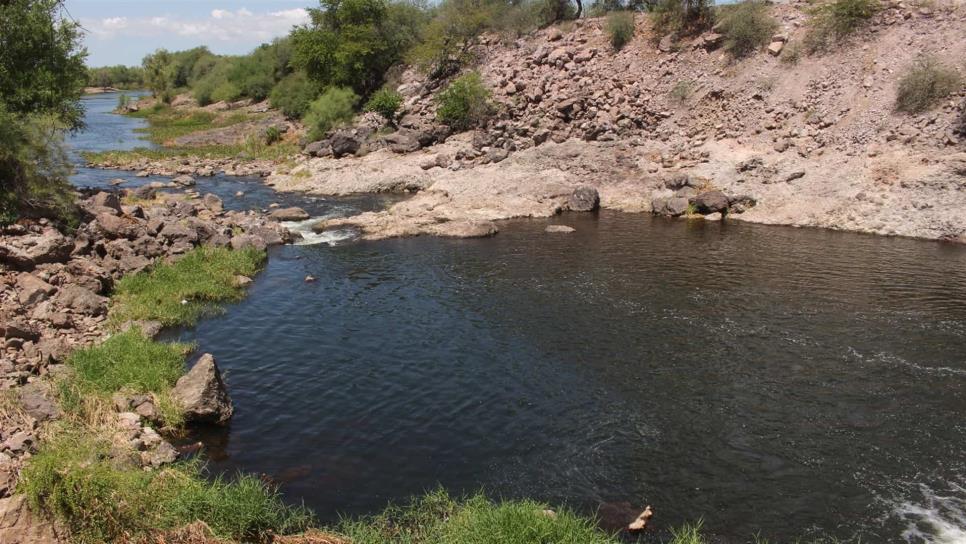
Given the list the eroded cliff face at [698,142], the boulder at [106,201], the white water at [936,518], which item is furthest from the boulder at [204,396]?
the eroded cliff face at [698,142]

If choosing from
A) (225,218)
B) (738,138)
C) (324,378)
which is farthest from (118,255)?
(738,138)

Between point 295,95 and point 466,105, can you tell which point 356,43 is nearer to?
A: point 295,95

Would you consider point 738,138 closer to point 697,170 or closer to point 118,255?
point 697,170

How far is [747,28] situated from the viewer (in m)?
46.4

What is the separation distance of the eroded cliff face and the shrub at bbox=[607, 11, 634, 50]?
1.00m

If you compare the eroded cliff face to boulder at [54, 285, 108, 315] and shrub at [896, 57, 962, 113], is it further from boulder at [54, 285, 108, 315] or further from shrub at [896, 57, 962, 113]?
boulder at [54, 285, 108, 315]

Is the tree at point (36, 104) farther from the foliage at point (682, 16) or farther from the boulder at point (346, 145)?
the foliage at point (682, 16)

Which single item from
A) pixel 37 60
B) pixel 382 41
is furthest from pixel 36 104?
pixel 382 41

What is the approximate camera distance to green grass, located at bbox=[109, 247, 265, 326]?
2248cm

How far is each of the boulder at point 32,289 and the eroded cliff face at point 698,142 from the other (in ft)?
51.4

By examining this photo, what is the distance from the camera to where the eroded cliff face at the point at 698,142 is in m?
35.2

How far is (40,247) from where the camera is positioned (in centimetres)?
2359

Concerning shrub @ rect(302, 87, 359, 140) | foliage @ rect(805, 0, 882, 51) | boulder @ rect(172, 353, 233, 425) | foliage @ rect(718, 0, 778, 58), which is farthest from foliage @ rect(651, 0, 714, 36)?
boulder @ rect(172, 353, 233, 425)

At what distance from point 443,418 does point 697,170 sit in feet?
96.8
